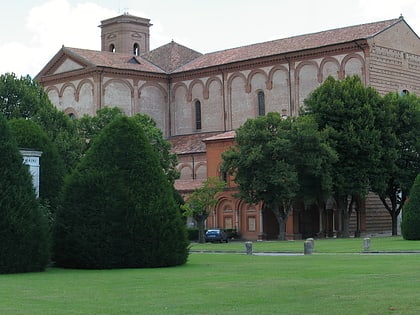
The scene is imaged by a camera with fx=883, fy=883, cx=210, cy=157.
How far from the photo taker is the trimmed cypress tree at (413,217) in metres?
47.5

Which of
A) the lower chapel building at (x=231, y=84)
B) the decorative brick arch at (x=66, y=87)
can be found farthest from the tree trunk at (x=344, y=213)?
the decorative brick arch at (x=66, y=87)

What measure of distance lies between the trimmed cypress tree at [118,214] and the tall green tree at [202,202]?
3271 centimetres

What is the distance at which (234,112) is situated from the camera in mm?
77375

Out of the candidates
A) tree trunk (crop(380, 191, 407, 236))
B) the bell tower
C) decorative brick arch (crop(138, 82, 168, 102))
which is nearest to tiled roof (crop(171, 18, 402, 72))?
decorative brick arch (crop(138, 82, 168, 102))

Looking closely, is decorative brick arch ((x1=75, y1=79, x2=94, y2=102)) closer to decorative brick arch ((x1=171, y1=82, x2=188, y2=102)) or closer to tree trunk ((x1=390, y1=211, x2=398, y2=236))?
decorative brick arch ((x1=171, y1=82, x2=188, y2=102))

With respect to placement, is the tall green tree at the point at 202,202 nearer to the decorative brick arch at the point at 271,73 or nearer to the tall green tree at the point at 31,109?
the tall green tree at the point at 31,109

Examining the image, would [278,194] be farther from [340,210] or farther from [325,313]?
[325,313]

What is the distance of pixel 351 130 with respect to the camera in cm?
5891

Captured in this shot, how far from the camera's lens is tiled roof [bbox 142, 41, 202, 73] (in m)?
83.6

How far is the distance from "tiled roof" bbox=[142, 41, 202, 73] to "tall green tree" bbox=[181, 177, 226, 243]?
74.8ft

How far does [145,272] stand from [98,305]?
330 inches

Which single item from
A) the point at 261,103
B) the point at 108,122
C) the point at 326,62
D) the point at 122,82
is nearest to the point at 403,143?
the point at 326,62

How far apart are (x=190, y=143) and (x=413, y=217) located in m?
32.4

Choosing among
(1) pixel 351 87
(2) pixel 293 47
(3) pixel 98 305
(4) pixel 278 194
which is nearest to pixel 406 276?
(3) pixel 98 305
